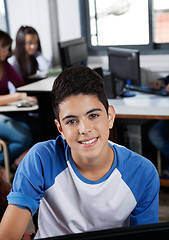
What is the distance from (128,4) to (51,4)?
3.02ft

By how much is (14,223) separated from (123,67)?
93.8 inches

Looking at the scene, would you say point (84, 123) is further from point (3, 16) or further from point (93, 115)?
point (3, 16)

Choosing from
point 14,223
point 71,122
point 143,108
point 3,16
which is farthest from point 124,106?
point 3,16

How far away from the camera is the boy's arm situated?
3.11ft

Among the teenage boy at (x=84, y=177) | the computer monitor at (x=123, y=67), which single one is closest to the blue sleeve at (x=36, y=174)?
the teenage boy at (x=84, y=177)

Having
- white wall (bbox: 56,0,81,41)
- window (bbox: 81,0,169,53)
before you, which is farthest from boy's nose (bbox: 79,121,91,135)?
white wall (bbox: 56,0,81,41)

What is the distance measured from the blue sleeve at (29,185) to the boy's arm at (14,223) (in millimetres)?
16

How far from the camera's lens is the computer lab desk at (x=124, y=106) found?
2.75 m

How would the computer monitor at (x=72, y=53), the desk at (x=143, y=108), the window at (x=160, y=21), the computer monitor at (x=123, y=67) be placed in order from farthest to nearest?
the window at (x=160, y=21) → the computer monitor at (x=72, y=53) → the computer monitor at (x=123, y=67) → the desk at (x=143, y=108)

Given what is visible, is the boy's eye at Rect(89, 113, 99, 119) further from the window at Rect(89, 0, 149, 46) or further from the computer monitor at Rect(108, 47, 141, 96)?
the window at Rect(89, 0, 149, 46)

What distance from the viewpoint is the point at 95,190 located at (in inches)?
42.8

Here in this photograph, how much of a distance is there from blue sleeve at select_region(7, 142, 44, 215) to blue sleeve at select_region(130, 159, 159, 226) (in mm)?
281

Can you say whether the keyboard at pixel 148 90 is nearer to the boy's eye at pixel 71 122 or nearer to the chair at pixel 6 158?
the chair at pixel 6 158

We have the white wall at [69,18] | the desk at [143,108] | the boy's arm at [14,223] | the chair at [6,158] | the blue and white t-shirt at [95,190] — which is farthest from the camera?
the white wall at [69,18]
